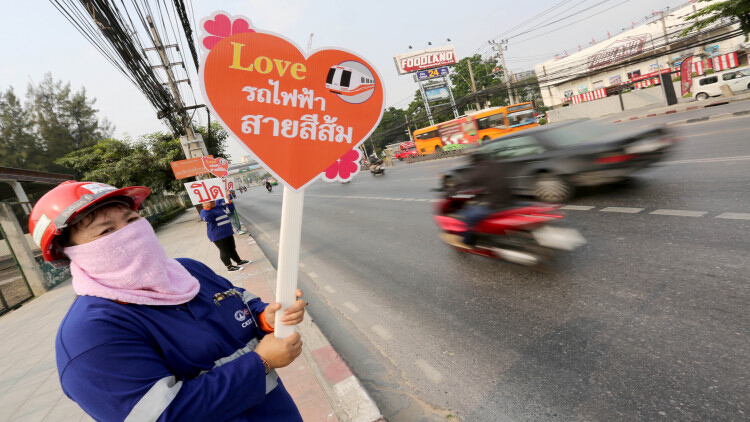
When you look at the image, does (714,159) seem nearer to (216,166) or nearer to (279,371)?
(279,371)

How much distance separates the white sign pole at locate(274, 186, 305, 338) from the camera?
1.29 m

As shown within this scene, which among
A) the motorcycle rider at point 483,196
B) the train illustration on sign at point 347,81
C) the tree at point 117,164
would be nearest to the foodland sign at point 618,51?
the motorcycle rider at point 483,196

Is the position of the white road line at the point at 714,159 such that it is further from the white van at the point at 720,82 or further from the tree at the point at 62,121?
the tree at the point at 62,121

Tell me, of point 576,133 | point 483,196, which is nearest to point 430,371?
point 483,196

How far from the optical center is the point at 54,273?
11641mm

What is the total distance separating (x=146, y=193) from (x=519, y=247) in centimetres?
401

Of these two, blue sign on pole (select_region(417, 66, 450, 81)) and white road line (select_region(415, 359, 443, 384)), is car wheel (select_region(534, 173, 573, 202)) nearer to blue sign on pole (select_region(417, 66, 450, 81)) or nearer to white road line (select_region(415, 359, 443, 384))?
white road line (select_region(415, 359, 443, 384))

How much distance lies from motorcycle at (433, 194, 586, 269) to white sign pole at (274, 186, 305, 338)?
352 cm

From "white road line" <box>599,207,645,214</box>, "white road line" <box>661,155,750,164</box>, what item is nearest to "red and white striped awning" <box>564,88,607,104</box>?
"white road line" <box>661,155,750,164</box>

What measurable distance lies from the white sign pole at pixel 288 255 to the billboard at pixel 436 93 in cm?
4915

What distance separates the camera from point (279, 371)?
11.8 ft

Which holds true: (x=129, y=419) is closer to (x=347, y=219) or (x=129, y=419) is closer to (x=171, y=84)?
(x=347, y=219)

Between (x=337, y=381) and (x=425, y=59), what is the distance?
4904cm

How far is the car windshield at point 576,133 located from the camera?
667cm
